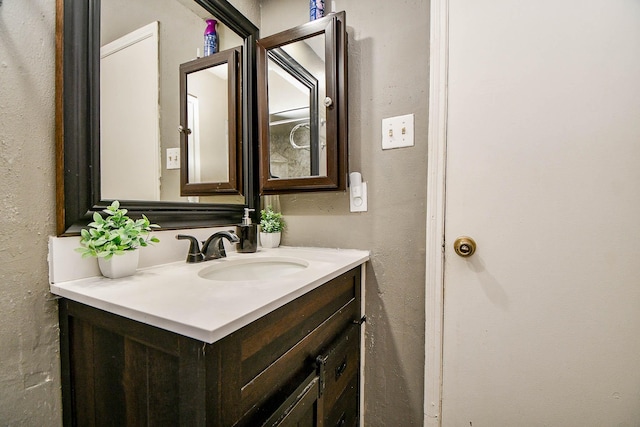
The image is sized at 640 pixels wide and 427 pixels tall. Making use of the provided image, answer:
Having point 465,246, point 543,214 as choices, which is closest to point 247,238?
point 465,246

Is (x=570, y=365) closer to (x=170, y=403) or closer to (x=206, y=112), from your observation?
(x=170, y=403)

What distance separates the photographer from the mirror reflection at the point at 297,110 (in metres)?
1.08

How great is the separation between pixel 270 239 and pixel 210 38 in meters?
0.86

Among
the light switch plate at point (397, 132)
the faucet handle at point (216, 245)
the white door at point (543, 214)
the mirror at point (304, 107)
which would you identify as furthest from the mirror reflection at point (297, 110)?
the white door at point (543, 214)

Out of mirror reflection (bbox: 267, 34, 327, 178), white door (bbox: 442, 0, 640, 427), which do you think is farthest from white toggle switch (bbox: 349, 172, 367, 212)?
white door (bbox: 442, 0, 640, 427)

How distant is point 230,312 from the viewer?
46 cm

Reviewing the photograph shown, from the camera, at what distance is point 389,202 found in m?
1.04

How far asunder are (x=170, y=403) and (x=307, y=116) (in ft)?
3.28

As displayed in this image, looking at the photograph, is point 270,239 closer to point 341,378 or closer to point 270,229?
point 270,229

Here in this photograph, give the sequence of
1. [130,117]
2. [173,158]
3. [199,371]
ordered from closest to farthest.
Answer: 1. [199,371]
2. [130,117]
3. [173,158]

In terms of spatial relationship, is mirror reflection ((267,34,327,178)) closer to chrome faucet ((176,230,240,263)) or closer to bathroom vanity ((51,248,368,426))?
chrome faucet ((176,230,240,263))

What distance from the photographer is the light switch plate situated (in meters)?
1.00

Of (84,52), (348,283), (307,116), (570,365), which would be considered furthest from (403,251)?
(84,52)

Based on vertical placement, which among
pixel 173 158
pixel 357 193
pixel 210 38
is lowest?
pixel 357 193
